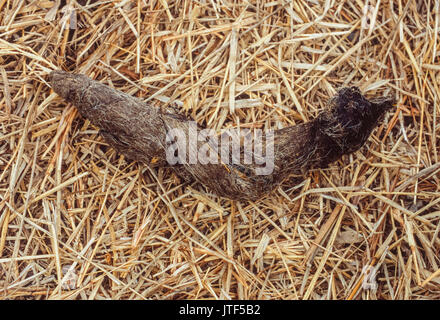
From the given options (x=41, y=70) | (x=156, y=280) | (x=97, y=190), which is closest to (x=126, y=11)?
(x=41, y=70)

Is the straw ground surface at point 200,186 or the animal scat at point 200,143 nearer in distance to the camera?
the animal scat at point 200,143

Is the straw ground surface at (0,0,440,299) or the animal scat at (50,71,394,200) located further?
the straw ground surface at (0,0,440,299)

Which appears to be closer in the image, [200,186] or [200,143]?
[200,143]

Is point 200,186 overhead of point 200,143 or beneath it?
beneath
